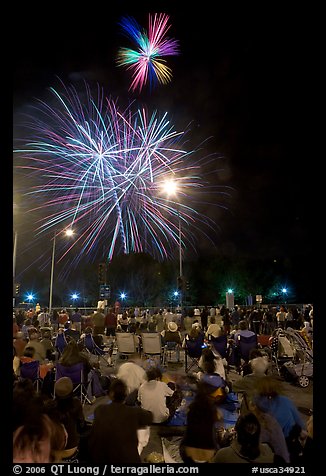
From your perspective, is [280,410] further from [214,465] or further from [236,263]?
[236,263]

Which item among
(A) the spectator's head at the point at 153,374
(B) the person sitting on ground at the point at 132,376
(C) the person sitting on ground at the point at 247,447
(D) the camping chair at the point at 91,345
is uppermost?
(C) the person sitting on ground at the point at 247,447

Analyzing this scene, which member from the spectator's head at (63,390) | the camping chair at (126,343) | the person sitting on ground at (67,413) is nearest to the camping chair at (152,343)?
the camping chair at (126,343)

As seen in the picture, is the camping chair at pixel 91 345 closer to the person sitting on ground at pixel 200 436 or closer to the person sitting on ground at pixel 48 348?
the person sitting on ground at pixel 48 348

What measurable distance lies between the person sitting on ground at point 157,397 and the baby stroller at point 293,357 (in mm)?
4508

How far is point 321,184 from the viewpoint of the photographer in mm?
4891

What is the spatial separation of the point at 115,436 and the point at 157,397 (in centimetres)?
283

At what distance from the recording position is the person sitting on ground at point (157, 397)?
6844 millimetres

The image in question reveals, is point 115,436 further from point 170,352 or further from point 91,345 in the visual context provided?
point 170,352

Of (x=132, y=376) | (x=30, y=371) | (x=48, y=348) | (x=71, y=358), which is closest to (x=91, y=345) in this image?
(x=48, y=348)

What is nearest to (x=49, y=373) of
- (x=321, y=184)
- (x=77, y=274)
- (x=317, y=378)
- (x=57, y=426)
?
(x=57, y=426)

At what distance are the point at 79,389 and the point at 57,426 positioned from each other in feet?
14.2

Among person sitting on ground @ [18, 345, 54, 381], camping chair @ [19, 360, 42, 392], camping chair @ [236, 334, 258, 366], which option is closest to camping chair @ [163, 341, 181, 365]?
camping chair @ [236, 334, 258, 366]

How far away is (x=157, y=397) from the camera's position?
272 inches

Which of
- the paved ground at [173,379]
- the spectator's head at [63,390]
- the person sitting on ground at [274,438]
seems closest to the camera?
the person sitting on ground at [274,438]
